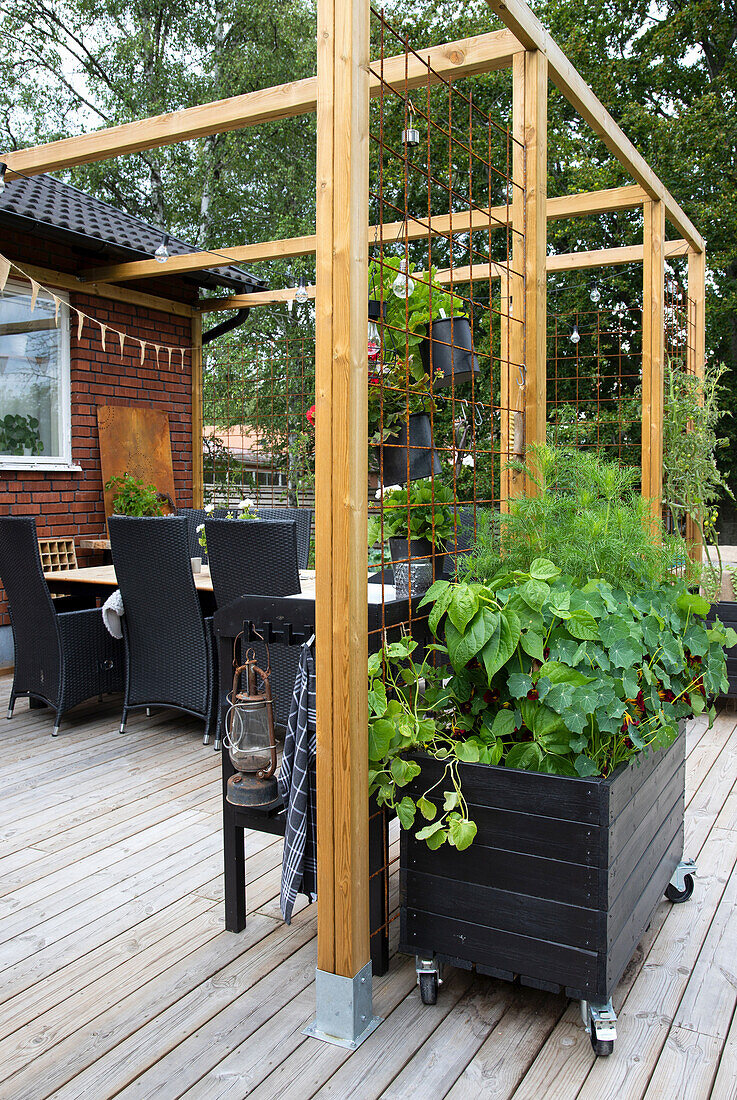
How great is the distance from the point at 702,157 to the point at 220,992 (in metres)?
12.2

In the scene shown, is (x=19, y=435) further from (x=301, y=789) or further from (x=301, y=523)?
(x=301, y=789)

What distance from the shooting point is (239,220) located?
1466 centimetres

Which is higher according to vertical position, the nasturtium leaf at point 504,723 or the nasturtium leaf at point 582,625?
the nasturtium leaf at point 582,625

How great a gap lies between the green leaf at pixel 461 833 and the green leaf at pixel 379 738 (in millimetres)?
204

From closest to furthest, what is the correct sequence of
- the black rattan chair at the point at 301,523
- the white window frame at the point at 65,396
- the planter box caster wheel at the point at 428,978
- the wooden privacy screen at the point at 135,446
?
the planter box caster wheel at the point at 428,978 < the black rattan chair at the point at 301,523 < the white window frame at the point at 65,396 < the wooden privacy screen at the point at 135,446

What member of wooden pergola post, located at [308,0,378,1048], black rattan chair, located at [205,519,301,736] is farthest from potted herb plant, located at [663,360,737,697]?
wooden pergola post, located at [308,0,378,1048]

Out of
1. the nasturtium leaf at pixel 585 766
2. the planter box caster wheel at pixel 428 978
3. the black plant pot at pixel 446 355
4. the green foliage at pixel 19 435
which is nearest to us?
the nasturtium leaf at pixel 585 766

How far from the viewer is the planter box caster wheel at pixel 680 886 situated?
92.7 inches

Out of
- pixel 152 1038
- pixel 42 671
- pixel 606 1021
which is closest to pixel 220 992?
pixel 152 1038

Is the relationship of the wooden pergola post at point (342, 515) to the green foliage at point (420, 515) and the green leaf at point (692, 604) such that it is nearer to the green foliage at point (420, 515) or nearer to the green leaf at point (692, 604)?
the green foliage at point (420, 515)

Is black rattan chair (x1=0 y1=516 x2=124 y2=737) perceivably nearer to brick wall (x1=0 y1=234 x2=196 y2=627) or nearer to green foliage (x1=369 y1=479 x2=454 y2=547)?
brick wall (x1=0 y1=234 x2=196 y2=627)

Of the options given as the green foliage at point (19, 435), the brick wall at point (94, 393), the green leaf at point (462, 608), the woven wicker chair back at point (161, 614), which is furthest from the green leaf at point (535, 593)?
the green foliage at point (19, 435)

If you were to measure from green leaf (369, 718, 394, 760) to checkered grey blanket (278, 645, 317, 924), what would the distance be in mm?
171

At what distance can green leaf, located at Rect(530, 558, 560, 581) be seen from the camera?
1.86 metres
